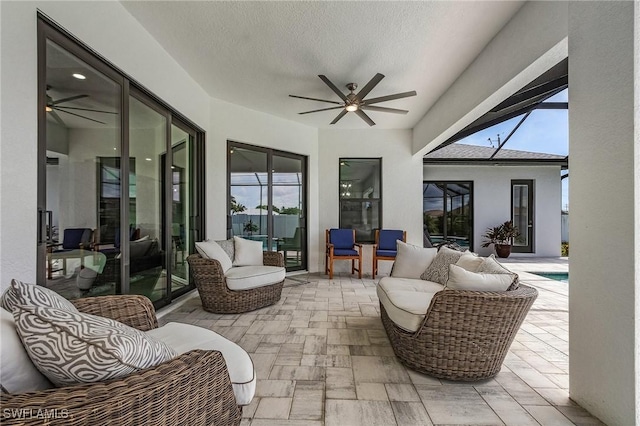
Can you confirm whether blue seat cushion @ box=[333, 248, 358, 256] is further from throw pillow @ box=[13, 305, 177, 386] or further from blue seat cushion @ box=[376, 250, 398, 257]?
throw pillow @ box=[13, 305, 177, 386]

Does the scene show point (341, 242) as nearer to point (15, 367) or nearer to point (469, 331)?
point (469, 331)

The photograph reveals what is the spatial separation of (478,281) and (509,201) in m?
7.28

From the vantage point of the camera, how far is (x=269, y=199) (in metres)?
5.24

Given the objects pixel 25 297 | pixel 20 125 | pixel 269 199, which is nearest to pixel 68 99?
pixel 20 125

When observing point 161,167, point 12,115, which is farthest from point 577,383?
point 161,167

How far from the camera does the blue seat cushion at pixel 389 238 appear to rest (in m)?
5.35

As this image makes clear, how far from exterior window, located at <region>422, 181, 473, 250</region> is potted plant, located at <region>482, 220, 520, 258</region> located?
62 centimetres

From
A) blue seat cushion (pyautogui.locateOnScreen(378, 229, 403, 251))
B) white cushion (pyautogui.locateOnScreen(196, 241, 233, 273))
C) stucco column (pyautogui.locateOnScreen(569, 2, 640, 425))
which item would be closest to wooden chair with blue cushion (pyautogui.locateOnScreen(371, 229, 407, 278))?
blue seat cushion (pyautogui.locateOnScreen(378, 229, 403, 251))

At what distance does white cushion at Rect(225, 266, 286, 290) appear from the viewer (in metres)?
3.18

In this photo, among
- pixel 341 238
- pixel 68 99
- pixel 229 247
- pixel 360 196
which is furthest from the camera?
pixel 360 196

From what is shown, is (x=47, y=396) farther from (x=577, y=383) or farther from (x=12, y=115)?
(x=577, y=383)

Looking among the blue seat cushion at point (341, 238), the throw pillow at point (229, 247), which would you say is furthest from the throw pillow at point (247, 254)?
the blue seat cushion at point (341, 238)

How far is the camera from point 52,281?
6.50 feet

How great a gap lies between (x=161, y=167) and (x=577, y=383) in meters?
4.10
